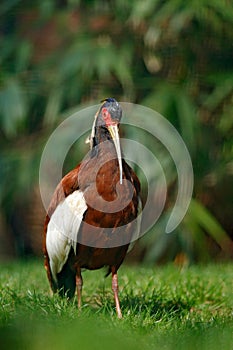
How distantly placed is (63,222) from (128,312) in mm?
543

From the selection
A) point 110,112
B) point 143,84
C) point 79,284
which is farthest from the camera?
point 143,84

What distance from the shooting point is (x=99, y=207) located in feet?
14.7

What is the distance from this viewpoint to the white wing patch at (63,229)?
4543mm

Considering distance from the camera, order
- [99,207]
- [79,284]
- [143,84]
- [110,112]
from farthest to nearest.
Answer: [143,84] → [79,284] → [110,112] → [99,207]

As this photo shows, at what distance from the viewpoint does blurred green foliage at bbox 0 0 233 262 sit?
8.44 meters

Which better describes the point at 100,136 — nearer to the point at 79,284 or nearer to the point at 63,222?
the point at 63,222

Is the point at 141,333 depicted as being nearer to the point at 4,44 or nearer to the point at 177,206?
the point at 177,206

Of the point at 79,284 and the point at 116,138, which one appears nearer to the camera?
the point at 116,138

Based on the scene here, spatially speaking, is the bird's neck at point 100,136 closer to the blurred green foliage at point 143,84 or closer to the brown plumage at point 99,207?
the brown plumage at point 99,207

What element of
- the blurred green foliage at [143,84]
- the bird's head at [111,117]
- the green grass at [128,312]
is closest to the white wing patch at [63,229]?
the green grass at [128,312]

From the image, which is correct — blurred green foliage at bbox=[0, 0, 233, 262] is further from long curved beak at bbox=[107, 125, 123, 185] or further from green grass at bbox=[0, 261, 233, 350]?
long curved beak at bbox=[107, 125, 123, 185]

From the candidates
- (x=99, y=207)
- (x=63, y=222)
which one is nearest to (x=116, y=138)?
(x=99, y=207)

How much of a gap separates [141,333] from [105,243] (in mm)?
560

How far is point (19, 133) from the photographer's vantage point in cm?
916
